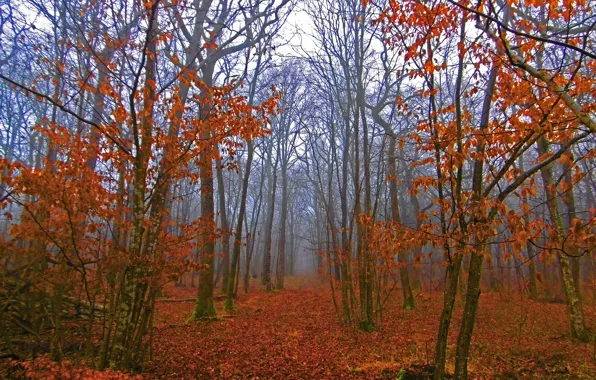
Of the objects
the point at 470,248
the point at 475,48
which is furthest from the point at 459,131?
the point at 470,248

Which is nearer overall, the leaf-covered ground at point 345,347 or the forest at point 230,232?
the forest at point 230,232

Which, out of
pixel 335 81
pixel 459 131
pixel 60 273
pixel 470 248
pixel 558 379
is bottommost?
pixel 558 379

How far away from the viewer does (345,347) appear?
7.21 meters

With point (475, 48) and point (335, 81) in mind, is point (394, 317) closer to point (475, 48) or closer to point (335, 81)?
point (335, 81)

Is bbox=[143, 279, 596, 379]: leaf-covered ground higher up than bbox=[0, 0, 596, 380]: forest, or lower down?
lower down

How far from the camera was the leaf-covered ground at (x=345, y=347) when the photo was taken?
5.78 metres

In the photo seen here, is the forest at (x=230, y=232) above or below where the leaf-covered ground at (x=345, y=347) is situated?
above

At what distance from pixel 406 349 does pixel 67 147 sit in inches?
276

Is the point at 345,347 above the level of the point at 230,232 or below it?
below

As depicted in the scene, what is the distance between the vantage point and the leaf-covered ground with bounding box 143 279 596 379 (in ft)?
19.0

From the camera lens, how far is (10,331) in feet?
17.6

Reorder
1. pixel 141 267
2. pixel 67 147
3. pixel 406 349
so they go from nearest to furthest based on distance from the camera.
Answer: pixel 141 267 < pixel 67 147 < pixel 406 349

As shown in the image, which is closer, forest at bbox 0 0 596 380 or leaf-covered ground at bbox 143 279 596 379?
forest at bbox 0 0 596 380

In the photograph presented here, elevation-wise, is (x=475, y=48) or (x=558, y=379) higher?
(x=475, y=48)
